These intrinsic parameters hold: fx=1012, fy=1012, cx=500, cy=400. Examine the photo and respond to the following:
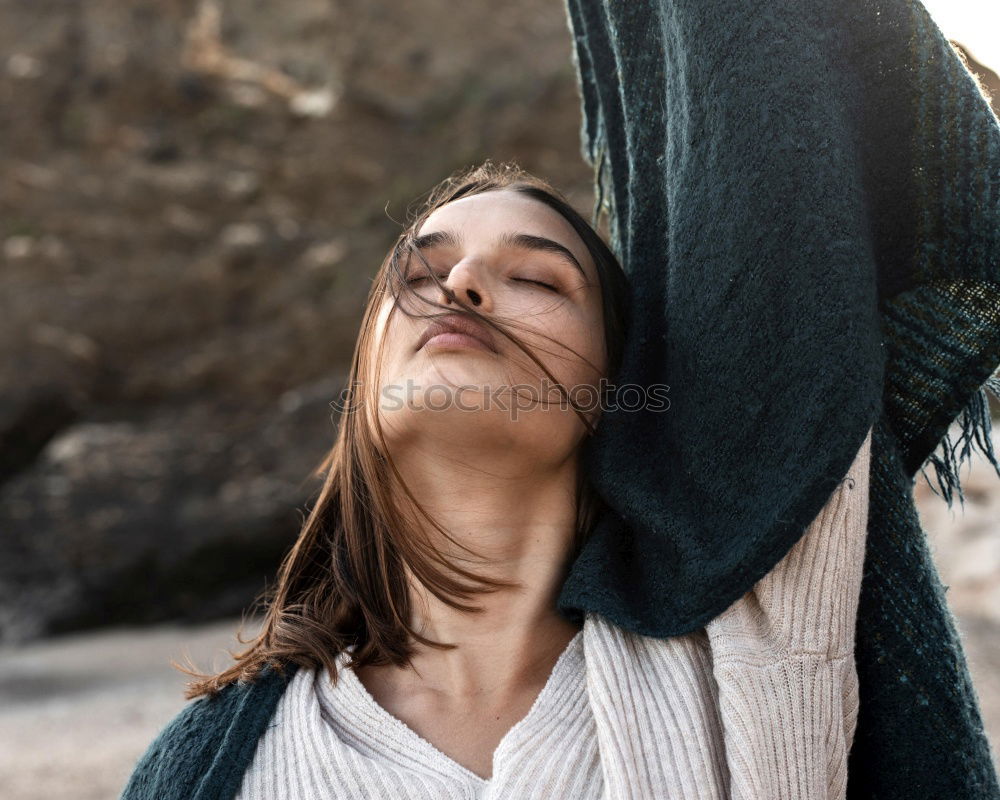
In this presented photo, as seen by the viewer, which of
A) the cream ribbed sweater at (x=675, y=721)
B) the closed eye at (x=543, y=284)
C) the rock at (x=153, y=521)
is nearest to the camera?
the cream ribbed sweater at (x=675, y=721)

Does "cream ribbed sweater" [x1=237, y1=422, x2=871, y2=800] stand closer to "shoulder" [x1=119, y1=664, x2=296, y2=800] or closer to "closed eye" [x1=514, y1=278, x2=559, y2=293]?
"shoulder" [x1=119, y1=664, x2=296, y2=800]

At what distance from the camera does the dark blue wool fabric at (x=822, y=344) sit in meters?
→ 1.24

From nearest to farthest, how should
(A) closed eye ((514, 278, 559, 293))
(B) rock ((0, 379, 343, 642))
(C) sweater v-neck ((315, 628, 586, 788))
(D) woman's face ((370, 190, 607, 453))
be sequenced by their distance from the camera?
(C) sweater v-neck ((315, 628, 586, 788)), (D) woman's face ((370, 190, 607, 453)), (A) closed eye ((514, 278, 559, 293)), (B) rock ((0, 379, 343, 642))

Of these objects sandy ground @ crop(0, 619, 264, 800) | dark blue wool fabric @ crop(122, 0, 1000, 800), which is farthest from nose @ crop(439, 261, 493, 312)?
sandy ground @ crop(0, 619, 264, 800)

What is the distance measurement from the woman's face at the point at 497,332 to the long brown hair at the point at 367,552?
0.08 feet

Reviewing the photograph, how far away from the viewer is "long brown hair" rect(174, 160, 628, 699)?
1.51 metres

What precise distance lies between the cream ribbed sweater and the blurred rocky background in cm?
388

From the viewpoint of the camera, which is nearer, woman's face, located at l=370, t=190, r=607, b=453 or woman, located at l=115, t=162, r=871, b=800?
woman, located at l=115, t=162, r=871, b=800

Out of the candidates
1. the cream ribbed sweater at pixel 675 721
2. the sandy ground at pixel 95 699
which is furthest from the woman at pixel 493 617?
the sandy ground at pixel 95 699

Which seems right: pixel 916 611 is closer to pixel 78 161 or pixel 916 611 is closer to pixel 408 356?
pixel 408 356

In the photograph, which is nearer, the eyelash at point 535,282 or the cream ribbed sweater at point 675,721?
the cream ribbed sweater at point 675,721

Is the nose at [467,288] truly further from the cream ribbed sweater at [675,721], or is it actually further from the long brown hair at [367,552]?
the cream ribbed sweater at [675,721]

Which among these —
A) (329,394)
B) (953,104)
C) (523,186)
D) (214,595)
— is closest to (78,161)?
(329,394)

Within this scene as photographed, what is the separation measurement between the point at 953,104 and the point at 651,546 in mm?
690
